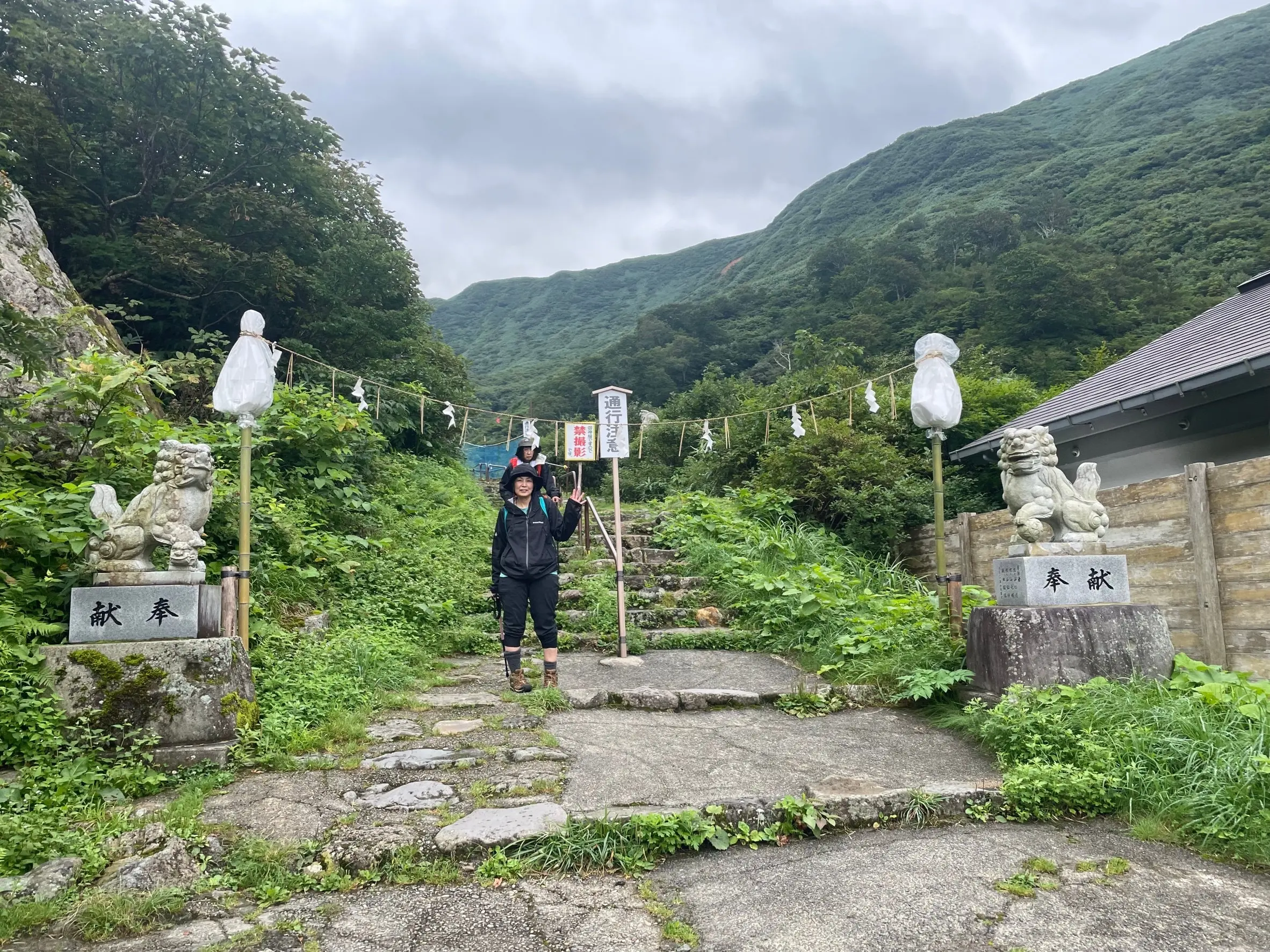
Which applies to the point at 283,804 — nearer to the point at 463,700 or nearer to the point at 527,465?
the point at 463,700

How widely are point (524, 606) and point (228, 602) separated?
1999 millimetres

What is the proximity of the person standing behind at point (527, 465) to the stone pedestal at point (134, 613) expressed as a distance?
218 cm

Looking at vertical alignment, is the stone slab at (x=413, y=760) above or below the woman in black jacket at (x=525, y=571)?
below

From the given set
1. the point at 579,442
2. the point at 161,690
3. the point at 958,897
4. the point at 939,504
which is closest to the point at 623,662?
the point at 939,504

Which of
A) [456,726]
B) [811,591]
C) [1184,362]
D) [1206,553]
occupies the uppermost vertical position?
[1184,362]

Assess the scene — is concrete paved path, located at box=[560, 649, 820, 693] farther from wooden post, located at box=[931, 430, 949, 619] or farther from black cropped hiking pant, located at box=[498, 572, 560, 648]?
wooden post, located at box=[931, 430, 949, 619]

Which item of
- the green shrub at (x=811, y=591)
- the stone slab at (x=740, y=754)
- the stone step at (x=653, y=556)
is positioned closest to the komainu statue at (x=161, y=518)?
the stone slab at (x=740, y=754)

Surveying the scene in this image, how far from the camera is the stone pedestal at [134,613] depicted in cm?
409

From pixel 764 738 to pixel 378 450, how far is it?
8.88 meters

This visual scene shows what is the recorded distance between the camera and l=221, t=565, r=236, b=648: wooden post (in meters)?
4.57

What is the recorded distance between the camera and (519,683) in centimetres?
560

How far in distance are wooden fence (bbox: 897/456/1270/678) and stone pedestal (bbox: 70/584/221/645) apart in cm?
681

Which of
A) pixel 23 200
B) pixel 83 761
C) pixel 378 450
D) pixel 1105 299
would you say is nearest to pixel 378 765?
pixel 83 761

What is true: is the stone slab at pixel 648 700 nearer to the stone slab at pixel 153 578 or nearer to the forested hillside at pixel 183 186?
the stone slab at pixel 153 578
